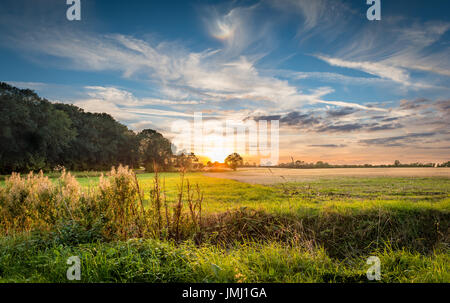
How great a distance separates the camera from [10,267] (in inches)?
171

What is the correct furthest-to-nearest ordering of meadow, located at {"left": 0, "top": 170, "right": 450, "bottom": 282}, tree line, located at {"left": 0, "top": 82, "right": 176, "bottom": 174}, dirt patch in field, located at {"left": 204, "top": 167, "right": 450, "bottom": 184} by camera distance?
tree line, located at {"left": 0, "top": 82, "right": 176, "bottom": 174} < dirt patch in field, located at {"left": 204, "top": 167, "right": 450, "bottom": 184} < meadow, located at {"left": 0, "top": 170, "right": 450, "bottom": 282}

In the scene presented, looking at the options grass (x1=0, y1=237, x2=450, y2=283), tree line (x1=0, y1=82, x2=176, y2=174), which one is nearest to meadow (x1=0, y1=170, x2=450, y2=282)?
grass (x1=0, y1=237, x2=450, y2=283)

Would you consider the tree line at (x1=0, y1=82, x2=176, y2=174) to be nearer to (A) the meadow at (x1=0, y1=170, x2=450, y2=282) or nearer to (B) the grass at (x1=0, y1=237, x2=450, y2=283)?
(A) the meadow at (x1=0, y1=170, x2=450, y2=282)

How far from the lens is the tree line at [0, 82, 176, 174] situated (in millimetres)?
26438

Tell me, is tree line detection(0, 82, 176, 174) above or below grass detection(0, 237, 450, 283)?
above

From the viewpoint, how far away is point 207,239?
5941mm

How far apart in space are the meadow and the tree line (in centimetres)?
1553

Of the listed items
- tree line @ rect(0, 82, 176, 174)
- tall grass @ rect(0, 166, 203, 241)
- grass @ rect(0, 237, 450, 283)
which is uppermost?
tree line @ rect(0, 82, 176, 174)

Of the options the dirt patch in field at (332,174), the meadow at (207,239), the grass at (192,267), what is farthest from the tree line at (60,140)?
the grass at (192,267)

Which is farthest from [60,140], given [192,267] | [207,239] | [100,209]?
[192,267]

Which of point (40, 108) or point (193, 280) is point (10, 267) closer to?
point (193, 280)

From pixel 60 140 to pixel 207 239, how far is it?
105 ft
